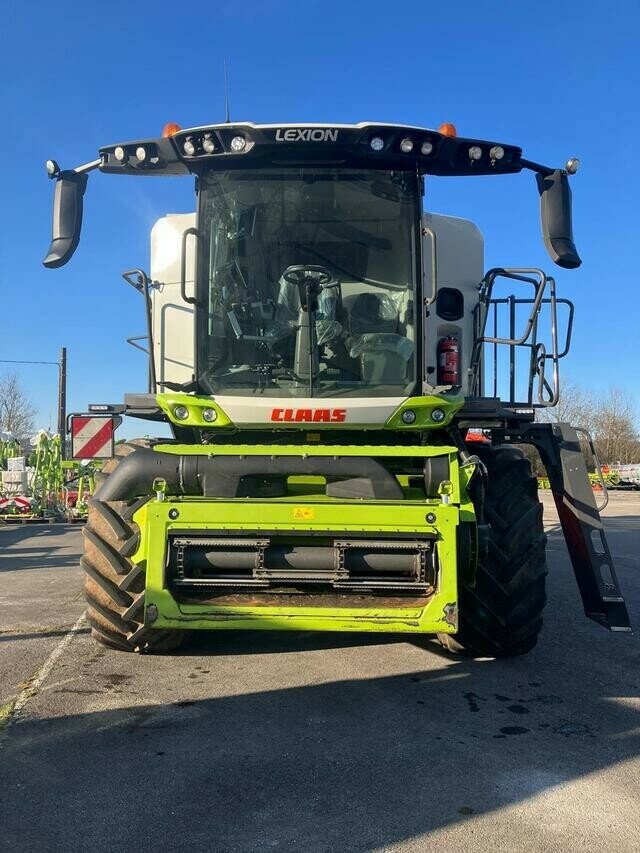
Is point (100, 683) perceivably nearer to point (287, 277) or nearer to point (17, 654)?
point (17, 654)

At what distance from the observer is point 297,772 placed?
3309 millimetres

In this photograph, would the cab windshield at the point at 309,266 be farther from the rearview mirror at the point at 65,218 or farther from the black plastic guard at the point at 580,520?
the black plastic guard at the point at 580,520

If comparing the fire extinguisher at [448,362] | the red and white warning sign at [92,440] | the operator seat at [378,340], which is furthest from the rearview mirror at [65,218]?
the red and white warning sign at [92,440]

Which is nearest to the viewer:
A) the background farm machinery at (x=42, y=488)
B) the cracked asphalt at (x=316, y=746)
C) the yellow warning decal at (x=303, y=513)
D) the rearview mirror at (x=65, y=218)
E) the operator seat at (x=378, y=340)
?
the cracked asphalt at (x=316, y=746)

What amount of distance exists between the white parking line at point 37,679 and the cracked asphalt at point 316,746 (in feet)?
0.07

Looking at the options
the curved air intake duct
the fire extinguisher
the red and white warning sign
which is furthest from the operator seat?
the red and white warning sign

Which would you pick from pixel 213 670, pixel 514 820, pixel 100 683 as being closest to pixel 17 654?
pixel 100 683

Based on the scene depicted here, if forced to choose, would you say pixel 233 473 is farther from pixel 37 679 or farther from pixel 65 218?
pixel 65 218

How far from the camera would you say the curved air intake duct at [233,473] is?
4.47 m

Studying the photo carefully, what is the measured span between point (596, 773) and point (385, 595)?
4.75ft

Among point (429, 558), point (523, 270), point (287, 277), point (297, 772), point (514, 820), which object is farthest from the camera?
point (523, 270)

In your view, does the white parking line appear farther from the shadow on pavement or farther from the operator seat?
the operator seat

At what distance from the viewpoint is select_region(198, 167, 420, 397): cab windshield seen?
482 cm

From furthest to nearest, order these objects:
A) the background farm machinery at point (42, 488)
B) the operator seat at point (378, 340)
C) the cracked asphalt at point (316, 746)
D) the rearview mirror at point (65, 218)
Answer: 1. the background farm machinery at point (42, 488)
2. the operator seat at point (378, 340)
3. the rearview mirror at point (65, 218)
4. the cracked asphalt at point (316, 746)
